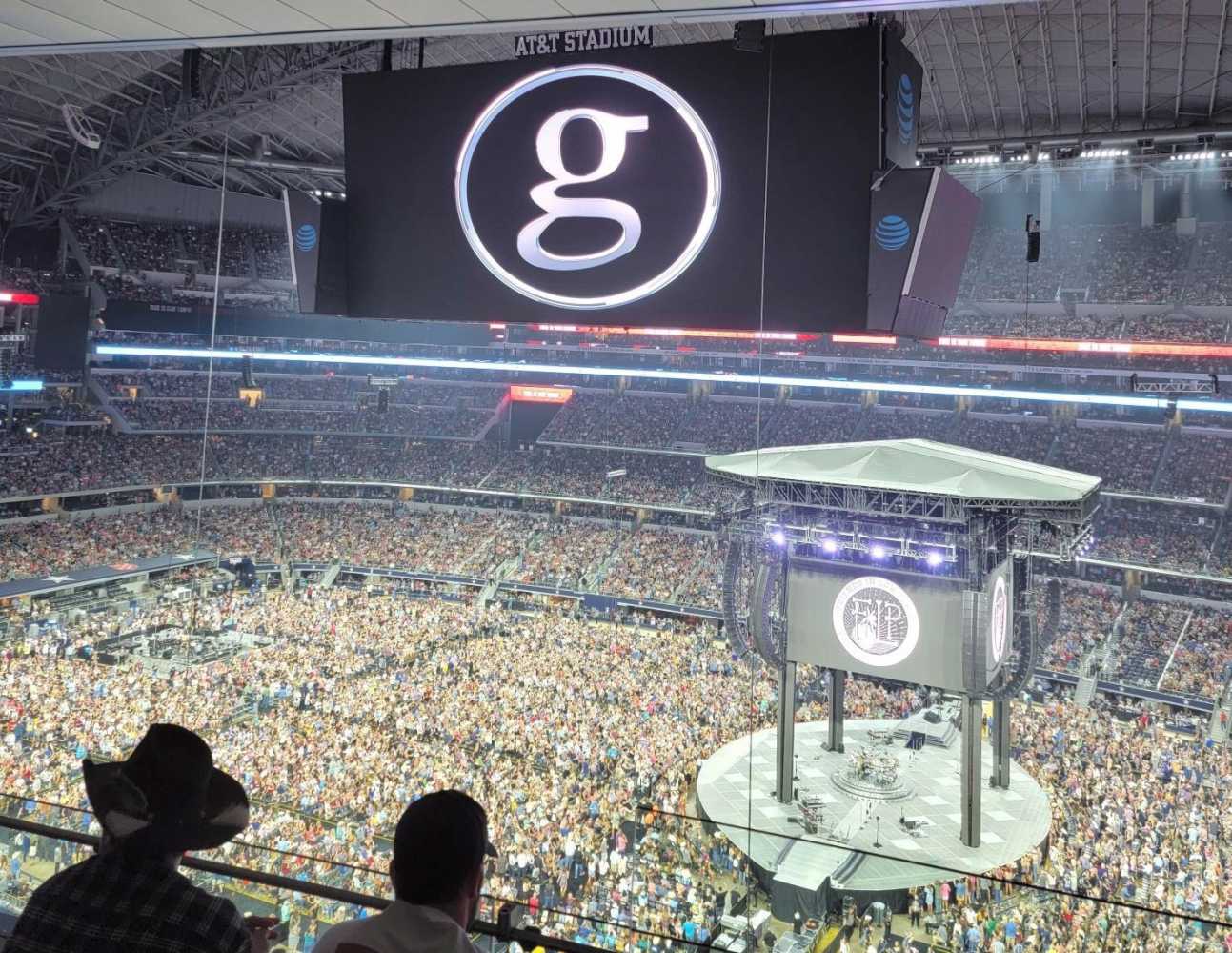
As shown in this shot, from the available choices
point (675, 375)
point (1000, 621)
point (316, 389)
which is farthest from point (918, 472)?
point (316, 389)

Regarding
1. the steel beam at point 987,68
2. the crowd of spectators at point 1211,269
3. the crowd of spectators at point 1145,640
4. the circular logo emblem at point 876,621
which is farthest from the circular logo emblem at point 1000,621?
the crowd of spectators at point 1211,269

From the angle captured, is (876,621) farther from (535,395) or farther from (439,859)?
(535,395)

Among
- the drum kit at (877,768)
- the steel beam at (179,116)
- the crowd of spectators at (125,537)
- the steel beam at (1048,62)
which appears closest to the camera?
the drum kit at (877,768)

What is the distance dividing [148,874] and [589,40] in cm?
352

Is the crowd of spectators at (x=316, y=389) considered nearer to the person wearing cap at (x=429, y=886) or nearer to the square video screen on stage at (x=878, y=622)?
the square video screen on stage at (x=878, y=622)

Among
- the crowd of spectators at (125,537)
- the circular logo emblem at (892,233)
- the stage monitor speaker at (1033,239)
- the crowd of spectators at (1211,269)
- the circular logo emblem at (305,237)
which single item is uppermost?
the crowd of spectators at (1211,269)

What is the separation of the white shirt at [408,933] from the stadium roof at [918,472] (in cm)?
1120

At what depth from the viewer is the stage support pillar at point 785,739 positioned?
14.3 metres

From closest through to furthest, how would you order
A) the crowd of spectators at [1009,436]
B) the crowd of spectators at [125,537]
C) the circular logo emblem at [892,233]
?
the circular logo emblem at [892,233], the crowd of spectators at [125,537], the crowd of spectators at [1009,436]

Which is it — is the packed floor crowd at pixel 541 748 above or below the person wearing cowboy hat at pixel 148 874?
below

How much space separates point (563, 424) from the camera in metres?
38.8

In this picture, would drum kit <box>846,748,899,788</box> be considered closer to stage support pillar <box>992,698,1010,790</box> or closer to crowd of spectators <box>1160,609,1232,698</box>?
stage support pillar <box>992,698,1010,790</box>

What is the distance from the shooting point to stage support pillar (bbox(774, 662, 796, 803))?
46.9 ft

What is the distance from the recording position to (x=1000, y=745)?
14.8m
